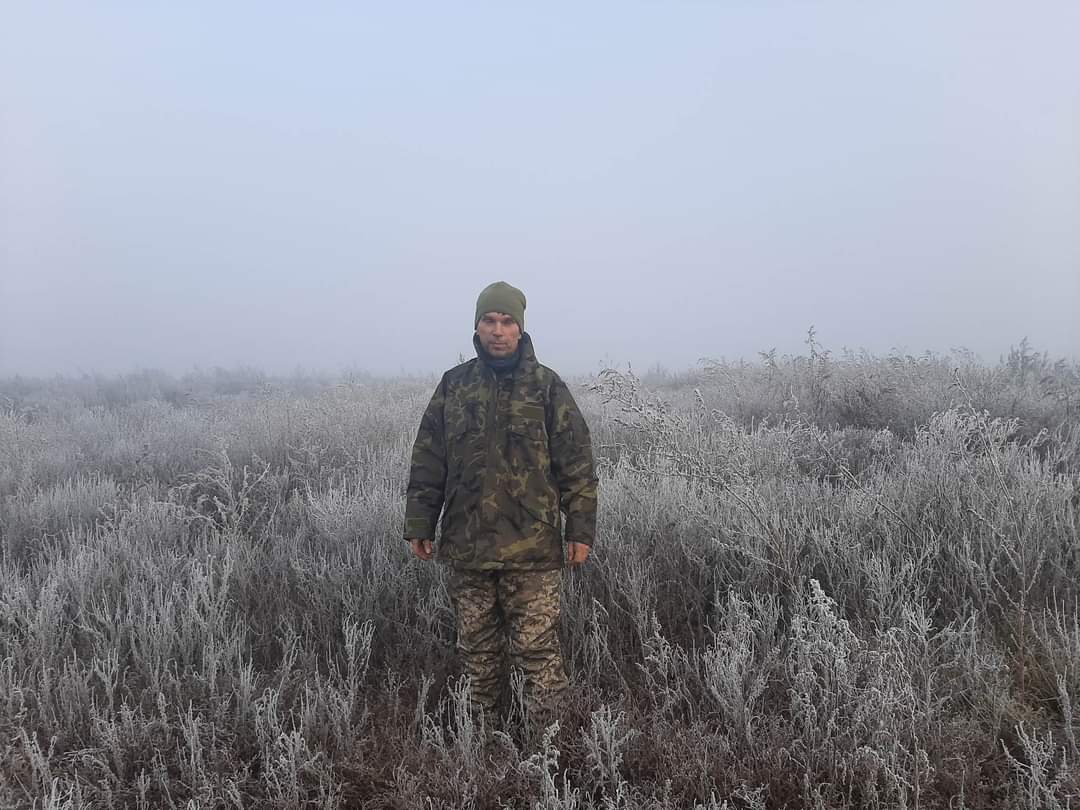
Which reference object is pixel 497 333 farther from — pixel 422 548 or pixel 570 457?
pixel 422 548

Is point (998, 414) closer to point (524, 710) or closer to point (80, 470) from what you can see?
point (524, 710)

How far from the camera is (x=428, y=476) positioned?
2.72 meters

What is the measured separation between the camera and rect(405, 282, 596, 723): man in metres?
2.51

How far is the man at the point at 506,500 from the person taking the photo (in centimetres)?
251

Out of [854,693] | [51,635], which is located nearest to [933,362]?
[854,693]

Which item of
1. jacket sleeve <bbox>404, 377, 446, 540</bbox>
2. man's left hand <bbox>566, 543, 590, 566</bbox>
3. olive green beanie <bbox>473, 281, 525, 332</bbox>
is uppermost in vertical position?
olive green beanie <bbox>473, 281, 525, 332</bbox>

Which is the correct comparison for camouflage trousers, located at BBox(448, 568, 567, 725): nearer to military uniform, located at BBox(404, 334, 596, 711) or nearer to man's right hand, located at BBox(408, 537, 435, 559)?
military uniform, located at BBox(404, 334, 596, 711)

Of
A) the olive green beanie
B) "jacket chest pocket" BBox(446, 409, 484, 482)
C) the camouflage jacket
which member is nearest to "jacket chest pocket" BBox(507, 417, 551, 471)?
the camouflage jacket

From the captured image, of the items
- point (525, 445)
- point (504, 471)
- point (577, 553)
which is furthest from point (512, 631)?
point (525, 445)

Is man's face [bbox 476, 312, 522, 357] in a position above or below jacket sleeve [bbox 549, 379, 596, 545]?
above

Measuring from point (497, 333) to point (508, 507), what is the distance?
79 centimetres

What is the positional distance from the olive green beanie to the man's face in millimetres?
23

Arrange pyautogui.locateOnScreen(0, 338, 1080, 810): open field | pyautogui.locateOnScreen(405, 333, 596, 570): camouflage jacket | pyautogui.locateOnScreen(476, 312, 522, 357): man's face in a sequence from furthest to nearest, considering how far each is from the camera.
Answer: pyautogui.locateOnScreen(476, 312, 522, 357): man's face → pyautogui.locateOnScreen(405, 333, 596, 570): camouflage jacket → pyautogui.locateOnScreen(0, 338, 1080, 810): open field

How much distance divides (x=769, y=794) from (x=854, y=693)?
528 mm
